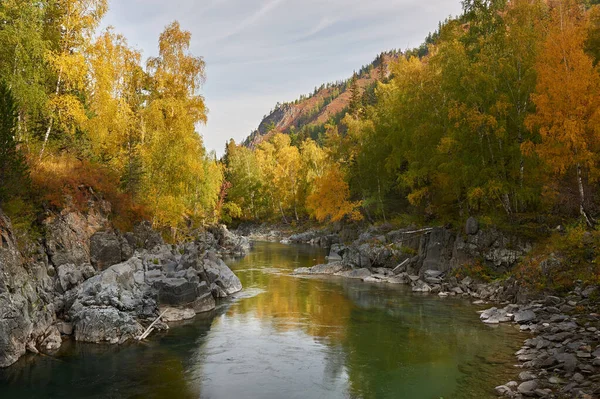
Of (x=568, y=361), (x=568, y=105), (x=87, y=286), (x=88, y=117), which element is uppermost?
(x=88, y=117)

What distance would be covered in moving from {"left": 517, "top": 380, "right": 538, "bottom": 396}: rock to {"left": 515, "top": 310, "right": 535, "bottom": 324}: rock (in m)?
7.81

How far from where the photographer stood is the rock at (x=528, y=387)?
12703 mm

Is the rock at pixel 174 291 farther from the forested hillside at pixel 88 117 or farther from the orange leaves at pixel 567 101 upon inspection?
the orange leaves at pixel 567 101

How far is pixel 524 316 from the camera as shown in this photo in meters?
20.5

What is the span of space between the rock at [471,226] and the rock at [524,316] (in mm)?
9569

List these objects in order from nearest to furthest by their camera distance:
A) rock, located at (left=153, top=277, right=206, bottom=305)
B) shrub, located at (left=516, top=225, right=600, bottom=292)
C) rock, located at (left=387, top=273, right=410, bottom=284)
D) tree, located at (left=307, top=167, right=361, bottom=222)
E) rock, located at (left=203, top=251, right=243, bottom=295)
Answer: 1. shrub, located at (left=516, top=225, right=600, bottom=292)
2. rock, located at (left=153, top=277, right=206, bottom=305)
3. rock, located at (left=203, top=251, right=243, bottom=295)
4. rock, located at (left=387, top=273, right=410, bottom=284)
5. tree, located at (left=307, top=167, right=361, bottom=222)

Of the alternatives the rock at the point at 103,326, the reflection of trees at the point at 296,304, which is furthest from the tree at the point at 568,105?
the rock at the point at 103,326

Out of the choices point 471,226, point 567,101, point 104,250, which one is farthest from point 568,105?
point 104,250

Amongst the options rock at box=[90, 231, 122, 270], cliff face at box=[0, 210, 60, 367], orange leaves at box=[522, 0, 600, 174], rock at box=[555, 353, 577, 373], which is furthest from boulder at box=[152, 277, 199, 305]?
orange leaves at box=[522, 0, 600, 174]

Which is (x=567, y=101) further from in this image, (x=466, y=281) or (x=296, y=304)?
(x=296, y=304)

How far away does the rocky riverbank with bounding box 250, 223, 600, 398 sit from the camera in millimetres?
13320

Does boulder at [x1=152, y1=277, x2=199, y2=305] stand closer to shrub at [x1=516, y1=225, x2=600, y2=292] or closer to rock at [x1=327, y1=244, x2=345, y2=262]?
shrub at [x1=516, y1=225, x2=600, y2=292]

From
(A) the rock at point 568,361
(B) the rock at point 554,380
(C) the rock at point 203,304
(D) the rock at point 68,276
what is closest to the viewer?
(B) the rock at point 554,380

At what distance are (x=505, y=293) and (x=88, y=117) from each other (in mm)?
29534
